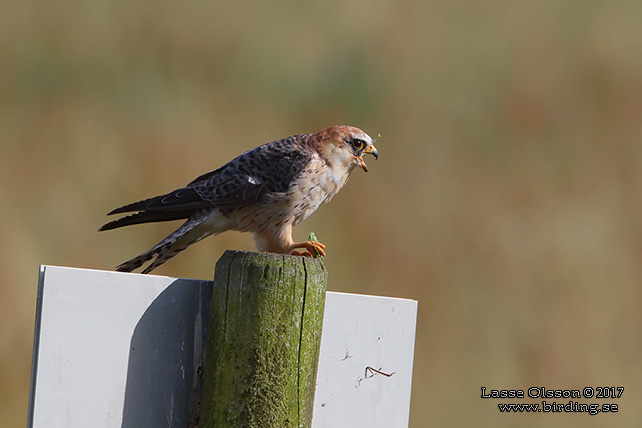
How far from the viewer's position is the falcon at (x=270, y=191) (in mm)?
3861

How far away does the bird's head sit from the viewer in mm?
3988

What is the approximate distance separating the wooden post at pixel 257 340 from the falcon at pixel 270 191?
1793mm

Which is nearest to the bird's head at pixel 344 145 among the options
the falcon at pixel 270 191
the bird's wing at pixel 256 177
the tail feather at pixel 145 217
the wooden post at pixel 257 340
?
the falcon at pixel 270 191

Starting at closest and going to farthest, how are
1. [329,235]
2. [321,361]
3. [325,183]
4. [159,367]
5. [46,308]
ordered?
1. [46,308]
2. [159,367]
3. [321,361]
4. [325,183]
5. [329,235]

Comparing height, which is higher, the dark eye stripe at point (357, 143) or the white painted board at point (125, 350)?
the dark eye stripe at point (357, 143)

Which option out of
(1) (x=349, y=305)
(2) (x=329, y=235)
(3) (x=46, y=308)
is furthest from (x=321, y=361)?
(2) (x=329, y=235)

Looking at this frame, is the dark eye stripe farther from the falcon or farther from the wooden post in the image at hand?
the wooden post

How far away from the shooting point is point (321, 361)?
223cm

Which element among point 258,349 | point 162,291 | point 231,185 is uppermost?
point 231,185

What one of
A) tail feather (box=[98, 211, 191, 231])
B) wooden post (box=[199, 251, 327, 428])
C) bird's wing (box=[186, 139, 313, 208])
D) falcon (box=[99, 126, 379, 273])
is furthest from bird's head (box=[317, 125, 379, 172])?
wooden post (box=[199, 251, 327, 428])

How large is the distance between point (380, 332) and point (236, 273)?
1.92ft

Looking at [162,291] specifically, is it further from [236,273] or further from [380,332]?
[380,332]

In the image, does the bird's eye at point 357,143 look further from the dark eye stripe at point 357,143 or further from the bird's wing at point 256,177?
the bird's wing at point 256,177

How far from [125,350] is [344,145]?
7.63 ft
